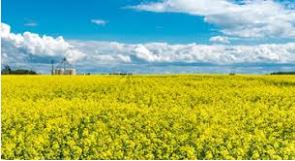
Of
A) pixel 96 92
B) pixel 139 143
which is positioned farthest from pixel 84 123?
pixel 96 92

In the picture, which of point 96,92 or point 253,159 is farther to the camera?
point 96,92

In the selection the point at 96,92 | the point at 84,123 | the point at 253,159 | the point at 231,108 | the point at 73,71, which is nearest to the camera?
the point at 253,159

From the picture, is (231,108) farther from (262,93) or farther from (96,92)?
(96,92)

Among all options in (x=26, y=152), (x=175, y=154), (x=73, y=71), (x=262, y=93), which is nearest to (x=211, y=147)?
(x=175, y=154)

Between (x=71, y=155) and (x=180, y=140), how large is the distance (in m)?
2.79

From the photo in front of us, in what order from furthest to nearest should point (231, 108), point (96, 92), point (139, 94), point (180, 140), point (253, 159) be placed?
point (96, 92)
point (139, 94)
point (231, 108)
point (180, 140)
point (253, 159)

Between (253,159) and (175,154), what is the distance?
1.74 metres

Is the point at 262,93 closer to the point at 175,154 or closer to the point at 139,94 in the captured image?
the point at 139,94

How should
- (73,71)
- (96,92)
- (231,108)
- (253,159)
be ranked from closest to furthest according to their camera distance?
(253,159) → (231,108) → (96,92) → (73,71)

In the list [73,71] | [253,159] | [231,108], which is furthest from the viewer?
[73,71]

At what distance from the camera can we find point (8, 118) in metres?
17.8

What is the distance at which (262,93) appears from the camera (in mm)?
28156

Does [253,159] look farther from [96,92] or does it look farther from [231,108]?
[96,92]

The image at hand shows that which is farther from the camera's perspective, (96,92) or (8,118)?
(96,92)
